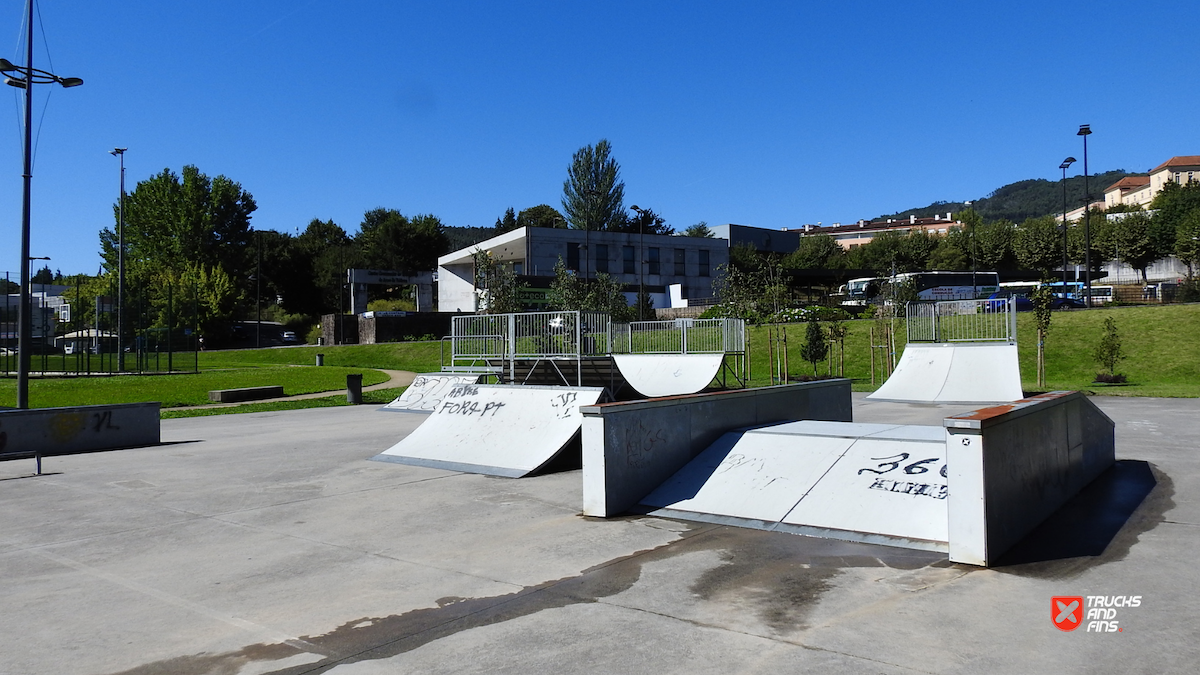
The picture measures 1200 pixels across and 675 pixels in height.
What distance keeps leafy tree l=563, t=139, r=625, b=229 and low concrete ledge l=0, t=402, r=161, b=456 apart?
75.5 meters

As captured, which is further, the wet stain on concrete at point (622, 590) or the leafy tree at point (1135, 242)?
the leafy tree at point (1135, 242)

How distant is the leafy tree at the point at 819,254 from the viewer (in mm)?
96375

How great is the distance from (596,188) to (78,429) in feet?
256

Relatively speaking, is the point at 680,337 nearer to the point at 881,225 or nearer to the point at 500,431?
the point at 500,431

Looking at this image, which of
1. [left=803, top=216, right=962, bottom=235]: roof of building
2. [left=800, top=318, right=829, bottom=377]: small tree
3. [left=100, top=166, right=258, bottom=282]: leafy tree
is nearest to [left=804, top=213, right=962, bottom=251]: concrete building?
[left=803, top=216, right=962, bottom=235]: roof of building

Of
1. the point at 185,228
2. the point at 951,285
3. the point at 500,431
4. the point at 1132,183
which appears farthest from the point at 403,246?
the point at 1132,183

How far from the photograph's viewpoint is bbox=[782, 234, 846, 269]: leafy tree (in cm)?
9638

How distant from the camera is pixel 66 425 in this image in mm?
13617

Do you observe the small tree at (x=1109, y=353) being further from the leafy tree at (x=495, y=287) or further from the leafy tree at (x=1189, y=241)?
the leafy tree at (x=1189, y=241)

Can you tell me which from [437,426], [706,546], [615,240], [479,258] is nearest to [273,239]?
[615,240]

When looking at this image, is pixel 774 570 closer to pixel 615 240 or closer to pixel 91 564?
pixel 91 564

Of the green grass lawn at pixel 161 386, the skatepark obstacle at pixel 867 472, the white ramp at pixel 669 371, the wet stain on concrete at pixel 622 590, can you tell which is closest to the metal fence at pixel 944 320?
the white ramp at pixel 669 371

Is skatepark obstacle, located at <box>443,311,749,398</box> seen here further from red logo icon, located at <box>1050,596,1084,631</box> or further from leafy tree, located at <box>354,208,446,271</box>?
leafy tree, located at <box>354,208,446,271</box>

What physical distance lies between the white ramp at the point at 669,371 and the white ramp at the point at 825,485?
30.1 ft
